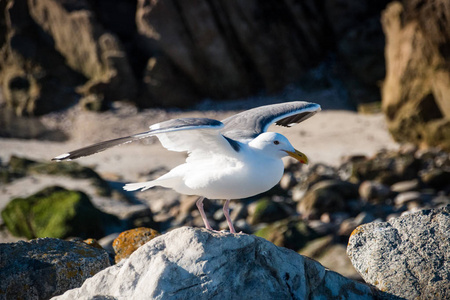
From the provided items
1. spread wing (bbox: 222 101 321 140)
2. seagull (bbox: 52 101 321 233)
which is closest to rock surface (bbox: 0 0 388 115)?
spread wing (bbox: 222 101 321 140)

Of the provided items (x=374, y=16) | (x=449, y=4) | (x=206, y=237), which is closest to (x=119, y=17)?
(x=374, y=16)

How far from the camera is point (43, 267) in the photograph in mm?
4059

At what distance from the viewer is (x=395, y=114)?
1364 cm

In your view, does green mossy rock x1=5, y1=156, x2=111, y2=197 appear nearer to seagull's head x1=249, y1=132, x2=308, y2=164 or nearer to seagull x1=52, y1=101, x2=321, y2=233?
seagull x1=52, y1=101, x2=321, y2=233

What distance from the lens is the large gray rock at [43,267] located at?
3.96 meters

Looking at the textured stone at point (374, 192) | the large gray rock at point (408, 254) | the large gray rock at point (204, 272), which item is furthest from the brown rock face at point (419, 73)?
the large gray rock at point (204, 272)

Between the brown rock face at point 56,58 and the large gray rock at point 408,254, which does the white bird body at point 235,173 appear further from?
the brown rock face at point 56,58

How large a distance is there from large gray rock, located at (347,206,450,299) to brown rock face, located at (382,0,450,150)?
876 centimetres

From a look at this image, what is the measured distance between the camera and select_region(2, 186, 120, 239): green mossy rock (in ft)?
28.6

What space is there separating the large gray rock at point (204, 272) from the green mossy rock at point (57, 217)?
544cm

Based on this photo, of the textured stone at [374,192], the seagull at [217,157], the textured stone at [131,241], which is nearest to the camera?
the seagull at [217,157]

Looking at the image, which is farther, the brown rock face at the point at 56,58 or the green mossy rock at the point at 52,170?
the brown rock face at the point at 56,58

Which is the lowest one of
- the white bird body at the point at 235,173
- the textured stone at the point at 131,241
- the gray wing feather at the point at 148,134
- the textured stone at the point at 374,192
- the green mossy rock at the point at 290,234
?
the textured stone at the point at 374,192

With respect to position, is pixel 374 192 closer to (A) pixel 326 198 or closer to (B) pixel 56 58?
(A) pixel 326 198
